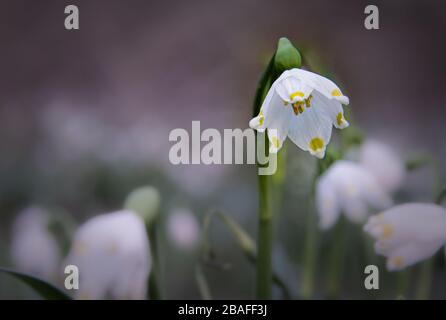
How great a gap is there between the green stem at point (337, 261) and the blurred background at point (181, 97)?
26 millimetres

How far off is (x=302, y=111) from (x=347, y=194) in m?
0.25

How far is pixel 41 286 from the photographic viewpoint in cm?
85

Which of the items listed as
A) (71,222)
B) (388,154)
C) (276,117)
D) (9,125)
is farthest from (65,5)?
(388,154)

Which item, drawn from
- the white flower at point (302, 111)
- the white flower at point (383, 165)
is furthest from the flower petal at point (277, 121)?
the white flower at point (383, 165)

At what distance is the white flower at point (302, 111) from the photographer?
29.5 inches

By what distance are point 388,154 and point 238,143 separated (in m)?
0.27

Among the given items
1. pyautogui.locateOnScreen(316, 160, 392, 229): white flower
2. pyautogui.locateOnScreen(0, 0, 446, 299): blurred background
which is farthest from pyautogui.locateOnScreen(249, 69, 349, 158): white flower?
pyautogui.locateOnScreen(0, 0, 446, 299): blurred background

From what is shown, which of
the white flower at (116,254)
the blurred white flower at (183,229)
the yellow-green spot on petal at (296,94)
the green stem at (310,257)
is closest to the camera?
the yellow-green spot on petal at (296,94)

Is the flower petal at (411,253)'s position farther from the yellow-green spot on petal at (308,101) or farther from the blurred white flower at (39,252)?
the blurred white flower at (39,252)

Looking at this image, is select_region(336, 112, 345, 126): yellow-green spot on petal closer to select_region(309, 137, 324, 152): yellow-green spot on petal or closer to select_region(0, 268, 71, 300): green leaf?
select_region(309, 137, 324, 152): yellow-green spot on petal

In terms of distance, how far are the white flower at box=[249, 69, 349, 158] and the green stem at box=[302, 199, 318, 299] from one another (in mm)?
334

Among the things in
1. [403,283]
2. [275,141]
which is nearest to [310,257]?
[403,283]

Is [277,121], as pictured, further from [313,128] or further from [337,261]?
[337,261]

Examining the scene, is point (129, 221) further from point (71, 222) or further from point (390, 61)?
point (390, 61)
